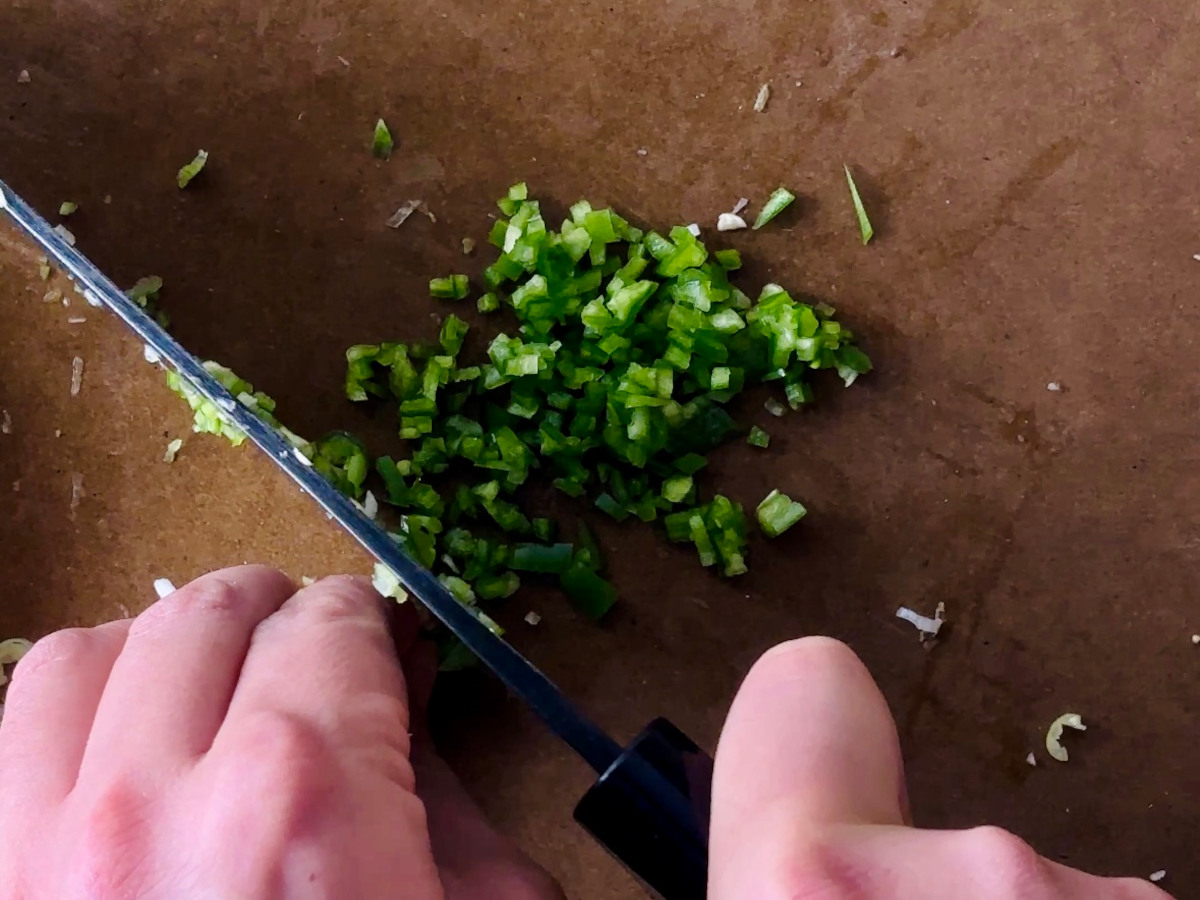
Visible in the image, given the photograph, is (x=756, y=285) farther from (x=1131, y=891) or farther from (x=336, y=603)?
(x=1131, y=891)

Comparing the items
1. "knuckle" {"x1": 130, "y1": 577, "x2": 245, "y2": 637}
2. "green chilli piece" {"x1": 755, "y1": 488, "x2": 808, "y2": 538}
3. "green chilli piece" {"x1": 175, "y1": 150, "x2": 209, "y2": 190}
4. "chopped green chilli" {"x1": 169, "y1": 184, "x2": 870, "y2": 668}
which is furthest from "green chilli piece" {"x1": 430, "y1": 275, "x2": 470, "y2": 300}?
"knuckle" {"x1": 130, "y1": 577, "x2": 245, "y2": 637}

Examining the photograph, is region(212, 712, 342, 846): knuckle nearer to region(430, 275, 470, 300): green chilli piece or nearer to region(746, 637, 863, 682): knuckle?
region(746, 637, 863, 682): knuckle

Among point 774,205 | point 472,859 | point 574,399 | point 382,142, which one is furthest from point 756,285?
point 472,859

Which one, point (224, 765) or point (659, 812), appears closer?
point (224, 765)

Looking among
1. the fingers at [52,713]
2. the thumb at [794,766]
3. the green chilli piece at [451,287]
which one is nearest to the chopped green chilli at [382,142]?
the green chilli piece at [451,287]

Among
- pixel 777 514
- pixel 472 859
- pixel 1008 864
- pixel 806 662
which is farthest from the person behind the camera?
pixel 777 514

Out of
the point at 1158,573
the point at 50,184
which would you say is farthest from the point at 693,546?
the point at 50,184
